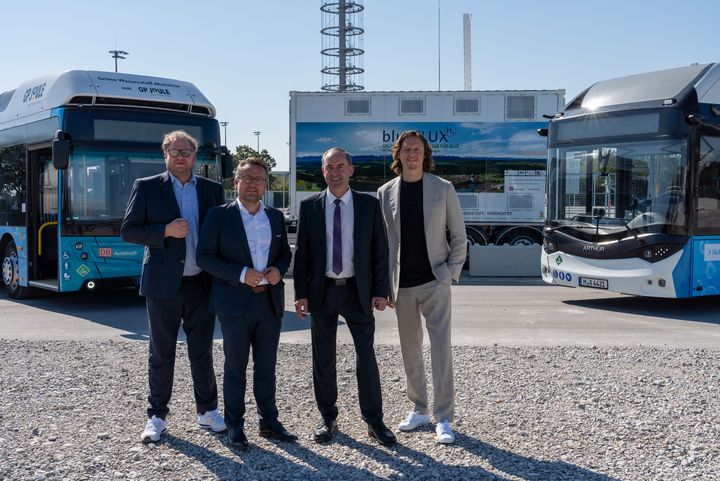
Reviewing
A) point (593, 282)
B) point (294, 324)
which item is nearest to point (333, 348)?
point (294, 324)

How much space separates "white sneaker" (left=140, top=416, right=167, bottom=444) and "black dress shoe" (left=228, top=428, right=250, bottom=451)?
484 mm

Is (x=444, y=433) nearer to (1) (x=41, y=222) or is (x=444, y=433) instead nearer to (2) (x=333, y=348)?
(2) (x=333, y=348)

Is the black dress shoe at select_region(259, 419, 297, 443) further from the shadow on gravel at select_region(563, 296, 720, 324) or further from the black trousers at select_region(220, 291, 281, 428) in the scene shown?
the shadow on gravel at select_region(563, 296, 720, 324)

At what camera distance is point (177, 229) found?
5.22 m

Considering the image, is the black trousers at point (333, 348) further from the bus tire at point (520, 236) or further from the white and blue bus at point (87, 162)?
the bus tire at point (520, 236)

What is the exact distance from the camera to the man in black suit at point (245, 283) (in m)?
5.14

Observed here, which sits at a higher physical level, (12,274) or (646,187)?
(646,187)

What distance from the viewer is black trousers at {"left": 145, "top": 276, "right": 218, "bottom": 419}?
5395 millimetres

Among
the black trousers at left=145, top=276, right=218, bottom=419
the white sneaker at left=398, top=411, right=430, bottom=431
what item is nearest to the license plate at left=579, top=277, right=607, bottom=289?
the white sneaker at left=398, top=411, right=430, bottom=431

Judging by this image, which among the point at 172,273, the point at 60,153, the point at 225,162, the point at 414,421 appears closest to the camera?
the point at 172,273

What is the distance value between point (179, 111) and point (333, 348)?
305 inches

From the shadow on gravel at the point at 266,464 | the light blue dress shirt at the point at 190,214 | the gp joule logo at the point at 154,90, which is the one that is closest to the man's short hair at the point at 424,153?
the light blue dress shirt at the point at 190,214

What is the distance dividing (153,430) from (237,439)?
0.59 m

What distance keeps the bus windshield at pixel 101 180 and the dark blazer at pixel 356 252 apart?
670 centimetres
